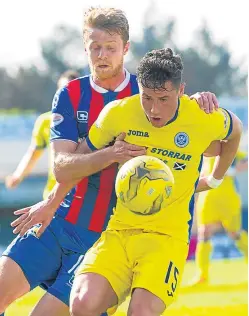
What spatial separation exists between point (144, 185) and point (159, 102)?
50 cm

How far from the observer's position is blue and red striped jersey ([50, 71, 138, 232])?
639cm

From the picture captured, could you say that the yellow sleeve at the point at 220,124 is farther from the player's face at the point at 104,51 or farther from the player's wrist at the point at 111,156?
the player's face at the point at 104,51

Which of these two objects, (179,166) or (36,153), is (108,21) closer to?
(179,166)

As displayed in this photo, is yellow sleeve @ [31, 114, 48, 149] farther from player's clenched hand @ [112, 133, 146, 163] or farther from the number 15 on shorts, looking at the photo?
the number 15 on shorts

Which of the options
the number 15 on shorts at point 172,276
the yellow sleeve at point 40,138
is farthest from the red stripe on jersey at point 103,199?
the yellow sleeve at point 40,138

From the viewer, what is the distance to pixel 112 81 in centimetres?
652

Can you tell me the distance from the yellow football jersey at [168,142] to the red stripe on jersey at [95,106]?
371mm

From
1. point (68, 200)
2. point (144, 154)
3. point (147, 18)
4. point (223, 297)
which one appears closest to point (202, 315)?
point (223, 297)

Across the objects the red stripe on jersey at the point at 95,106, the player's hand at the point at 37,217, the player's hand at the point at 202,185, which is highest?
the red stripe on jersey at the point at 95,106

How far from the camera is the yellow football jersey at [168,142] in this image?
5930 mm

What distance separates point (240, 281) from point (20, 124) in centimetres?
618

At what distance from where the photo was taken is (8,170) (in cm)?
1859

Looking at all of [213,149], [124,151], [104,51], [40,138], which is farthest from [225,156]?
[40,138]

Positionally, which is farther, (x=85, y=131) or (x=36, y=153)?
(x=36, y=153)
